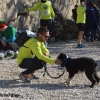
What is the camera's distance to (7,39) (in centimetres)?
882

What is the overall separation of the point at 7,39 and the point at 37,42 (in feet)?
8.94

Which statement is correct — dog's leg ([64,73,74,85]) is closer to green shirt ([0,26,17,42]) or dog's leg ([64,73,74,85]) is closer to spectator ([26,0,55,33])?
green shirt ([0,26,17,42])

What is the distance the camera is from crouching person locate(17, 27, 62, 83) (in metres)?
6.18

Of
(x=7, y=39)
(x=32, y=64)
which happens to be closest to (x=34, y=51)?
(x=32, y=64)

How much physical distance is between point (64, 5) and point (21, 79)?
9.67 meters

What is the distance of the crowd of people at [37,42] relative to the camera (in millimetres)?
6223

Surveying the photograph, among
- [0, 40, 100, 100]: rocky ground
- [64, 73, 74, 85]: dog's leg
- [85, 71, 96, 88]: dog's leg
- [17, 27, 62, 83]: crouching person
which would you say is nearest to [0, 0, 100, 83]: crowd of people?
[17, 27, 62, 83]: crouching person

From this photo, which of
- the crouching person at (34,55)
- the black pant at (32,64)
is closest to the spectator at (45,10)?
the crouching person at (34,55)

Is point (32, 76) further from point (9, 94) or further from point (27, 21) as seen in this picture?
point (27, 21)

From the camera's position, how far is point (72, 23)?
13.8 metres

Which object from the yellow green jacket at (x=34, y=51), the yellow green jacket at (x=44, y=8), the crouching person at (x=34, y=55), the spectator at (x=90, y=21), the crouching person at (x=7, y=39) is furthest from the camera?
the spectator at (x=90, y=21)

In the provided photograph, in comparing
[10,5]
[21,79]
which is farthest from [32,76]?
[10,5]

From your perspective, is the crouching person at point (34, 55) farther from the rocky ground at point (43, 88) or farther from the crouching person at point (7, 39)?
the crouching person at point (7, 39)

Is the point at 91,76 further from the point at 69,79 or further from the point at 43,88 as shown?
the point at 43,88
